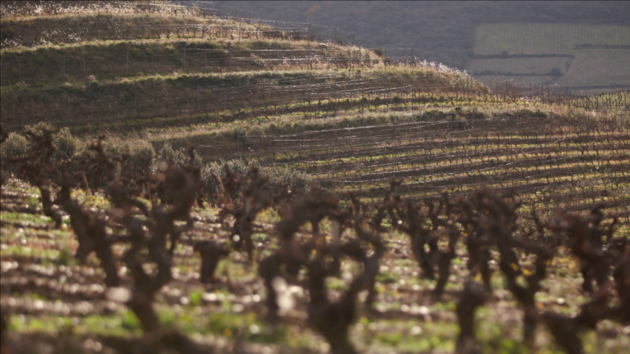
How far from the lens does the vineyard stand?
8.45 metres

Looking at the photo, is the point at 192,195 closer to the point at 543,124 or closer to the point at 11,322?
the point at 11,322

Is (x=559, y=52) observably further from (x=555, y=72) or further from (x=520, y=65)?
(x=555, y=72)

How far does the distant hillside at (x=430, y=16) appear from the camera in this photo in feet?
447

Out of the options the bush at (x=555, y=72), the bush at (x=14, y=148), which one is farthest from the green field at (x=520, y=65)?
the bush at (x=14, y=148)

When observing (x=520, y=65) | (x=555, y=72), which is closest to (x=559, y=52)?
(x=520, y=65)

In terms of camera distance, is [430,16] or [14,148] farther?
[430,16]

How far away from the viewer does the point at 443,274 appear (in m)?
11.2

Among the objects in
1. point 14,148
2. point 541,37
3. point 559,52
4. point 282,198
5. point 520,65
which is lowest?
point 14,148

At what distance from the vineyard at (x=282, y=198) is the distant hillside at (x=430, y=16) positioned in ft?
235

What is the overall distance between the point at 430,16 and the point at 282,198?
454 ft

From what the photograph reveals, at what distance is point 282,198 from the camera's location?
2033cm

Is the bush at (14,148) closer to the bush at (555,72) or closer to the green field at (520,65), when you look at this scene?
the bush at (555,72)

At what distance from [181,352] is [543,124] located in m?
46.3

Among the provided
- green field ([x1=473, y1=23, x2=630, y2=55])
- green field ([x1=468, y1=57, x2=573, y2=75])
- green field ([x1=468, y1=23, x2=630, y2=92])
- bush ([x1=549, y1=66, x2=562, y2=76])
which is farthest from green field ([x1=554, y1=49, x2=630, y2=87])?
green field ([x1=473, y1=23, x2=630, y2=55])
